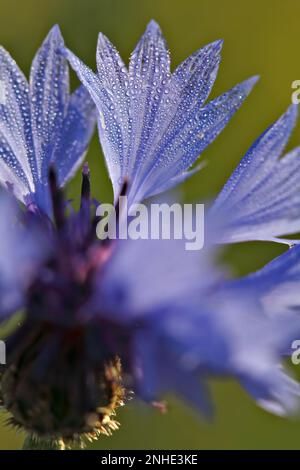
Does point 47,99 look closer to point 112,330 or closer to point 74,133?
point 74,133

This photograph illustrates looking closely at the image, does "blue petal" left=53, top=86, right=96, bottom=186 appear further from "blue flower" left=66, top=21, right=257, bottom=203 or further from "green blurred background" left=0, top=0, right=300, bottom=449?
"green blurred background" left=0, top=0, right=300, bottom=449

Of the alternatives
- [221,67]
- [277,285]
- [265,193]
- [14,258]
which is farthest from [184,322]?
[221,67]

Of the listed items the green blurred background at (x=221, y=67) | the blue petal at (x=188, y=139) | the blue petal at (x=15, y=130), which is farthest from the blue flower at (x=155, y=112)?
the green blurred background at (x=221, y=67)

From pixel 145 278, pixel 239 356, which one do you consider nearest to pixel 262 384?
pixel 239 356

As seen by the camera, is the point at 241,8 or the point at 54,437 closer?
the point at 54,437

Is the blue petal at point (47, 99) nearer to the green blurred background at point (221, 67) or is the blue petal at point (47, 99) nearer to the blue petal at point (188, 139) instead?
the blue petal at point (188, 139)

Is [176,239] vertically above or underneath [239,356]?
above

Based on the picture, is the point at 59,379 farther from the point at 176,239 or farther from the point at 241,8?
the point at 241,8
